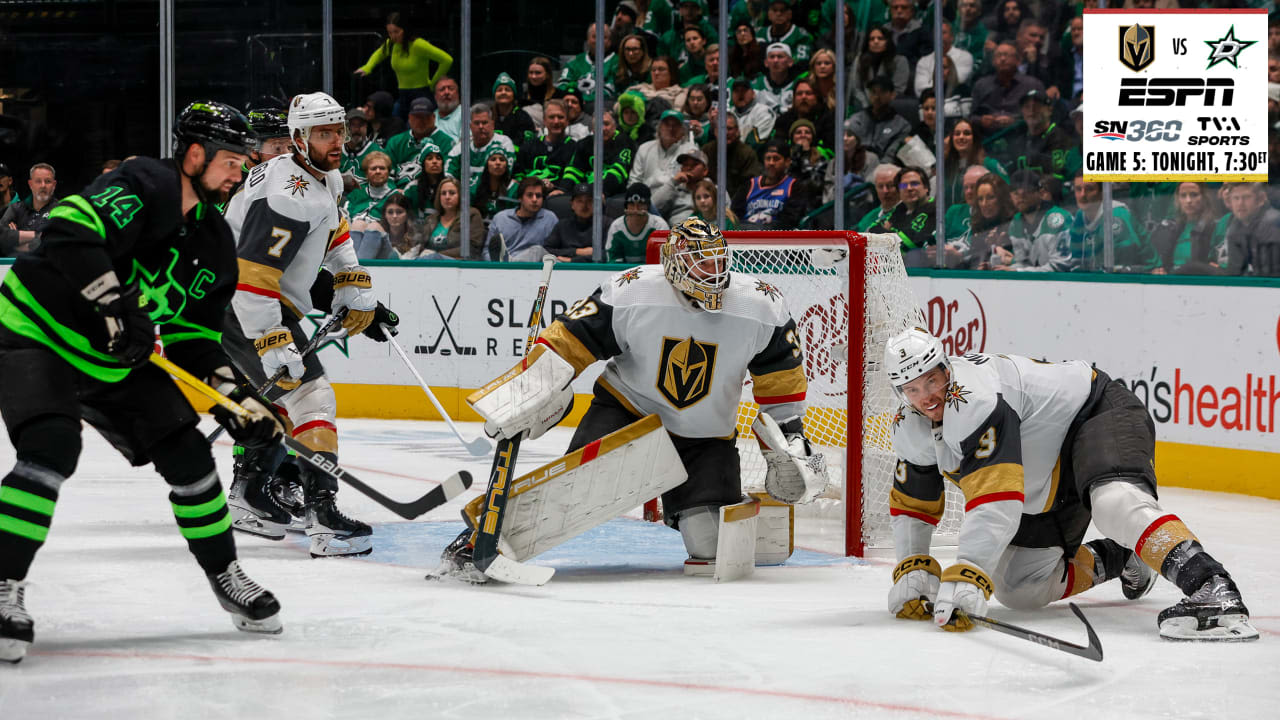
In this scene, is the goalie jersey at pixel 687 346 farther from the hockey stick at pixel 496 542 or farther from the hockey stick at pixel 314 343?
the hockey stick at pixel 314 343

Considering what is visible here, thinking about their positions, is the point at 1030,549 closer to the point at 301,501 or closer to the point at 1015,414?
the point at 1015,414

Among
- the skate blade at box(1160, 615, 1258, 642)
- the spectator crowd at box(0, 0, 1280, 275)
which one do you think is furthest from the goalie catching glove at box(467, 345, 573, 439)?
the spectator crowd at box(0, 0, 1280, 275)

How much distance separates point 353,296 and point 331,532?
2.67ft

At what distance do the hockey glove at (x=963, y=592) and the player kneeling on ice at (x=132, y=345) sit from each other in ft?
4.68

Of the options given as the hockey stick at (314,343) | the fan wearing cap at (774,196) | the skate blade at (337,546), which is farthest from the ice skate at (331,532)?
the fan wearing cap at (774,196)

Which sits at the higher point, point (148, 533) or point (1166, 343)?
point (1166, 343)

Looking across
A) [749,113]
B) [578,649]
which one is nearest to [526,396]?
[578,649]

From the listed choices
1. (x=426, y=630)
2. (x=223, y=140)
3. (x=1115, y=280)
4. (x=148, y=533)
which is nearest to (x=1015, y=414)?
(x=426, y=630)

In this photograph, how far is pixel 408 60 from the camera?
8.68 metres

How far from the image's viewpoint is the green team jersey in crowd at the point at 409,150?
859cm

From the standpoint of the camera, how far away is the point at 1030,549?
11.5 feet

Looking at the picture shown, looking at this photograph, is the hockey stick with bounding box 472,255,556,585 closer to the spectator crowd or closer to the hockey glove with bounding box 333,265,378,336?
the hockey glove with bounding box 333,265,378,336

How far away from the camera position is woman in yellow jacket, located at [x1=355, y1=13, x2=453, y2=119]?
864cm

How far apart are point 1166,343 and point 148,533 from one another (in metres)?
3.94
